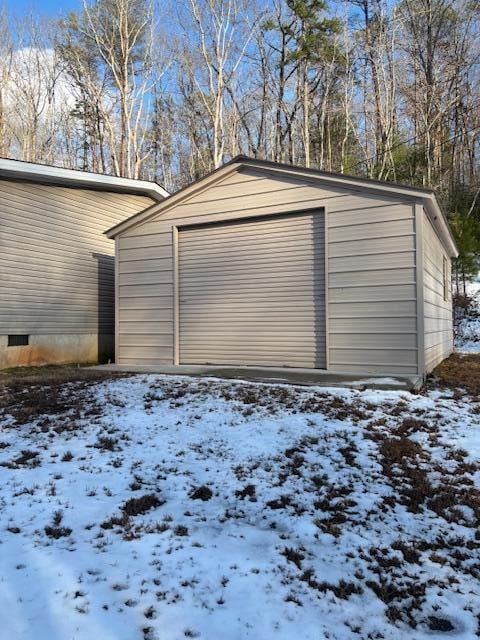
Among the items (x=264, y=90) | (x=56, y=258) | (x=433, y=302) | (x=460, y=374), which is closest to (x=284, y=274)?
(x=433, y=302)

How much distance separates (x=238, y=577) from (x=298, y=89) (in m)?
23.1

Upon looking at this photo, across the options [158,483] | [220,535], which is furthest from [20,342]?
[220,535]

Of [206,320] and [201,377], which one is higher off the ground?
[206,320]

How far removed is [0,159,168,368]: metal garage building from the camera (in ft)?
31.9

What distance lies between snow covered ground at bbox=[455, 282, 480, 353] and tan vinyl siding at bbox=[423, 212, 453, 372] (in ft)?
14.1

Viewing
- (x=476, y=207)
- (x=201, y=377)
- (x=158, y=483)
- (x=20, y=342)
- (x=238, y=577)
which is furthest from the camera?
(x=476, y=207)

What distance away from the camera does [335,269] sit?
787 cm

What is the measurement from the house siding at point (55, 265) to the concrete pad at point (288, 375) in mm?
2130

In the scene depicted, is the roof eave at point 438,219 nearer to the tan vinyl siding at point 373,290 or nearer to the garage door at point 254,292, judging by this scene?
the tan vinyl siding at point 373,290

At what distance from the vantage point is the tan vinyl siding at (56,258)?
976 cm

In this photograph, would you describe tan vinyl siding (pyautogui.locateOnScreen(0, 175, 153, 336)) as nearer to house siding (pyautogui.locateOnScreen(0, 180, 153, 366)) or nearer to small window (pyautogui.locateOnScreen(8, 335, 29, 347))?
house siding (pyautogui.locateOnScreen(0, 180, 153, 366))

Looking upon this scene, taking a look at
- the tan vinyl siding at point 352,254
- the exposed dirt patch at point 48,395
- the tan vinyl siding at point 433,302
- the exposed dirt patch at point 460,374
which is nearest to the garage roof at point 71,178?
the tan vinyl siding at point 352,254

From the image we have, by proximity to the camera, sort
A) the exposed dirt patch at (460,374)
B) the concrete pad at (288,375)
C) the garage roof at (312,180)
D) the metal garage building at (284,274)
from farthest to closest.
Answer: the metal garage building at (284,274) < the garage roof at (312,180) < the exposed dirt patch at (460,374) < the concrete pad at (288,375)

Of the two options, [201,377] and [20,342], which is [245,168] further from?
[20,342]
